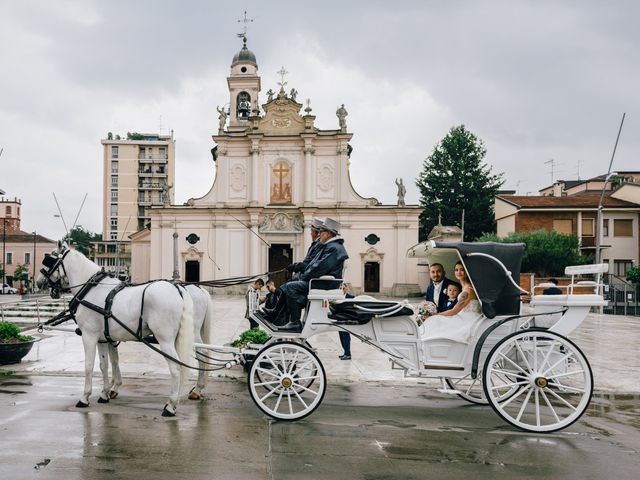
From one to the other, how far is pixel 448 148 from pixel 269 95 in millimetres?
19243

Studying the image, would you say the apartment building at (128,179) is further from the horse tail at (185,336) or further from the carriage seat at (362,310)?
the carriage seat at (362,310)

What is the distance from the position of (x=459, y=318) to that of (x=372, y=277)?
27.5 m

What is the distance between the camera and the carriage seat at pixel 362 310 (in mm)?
5594

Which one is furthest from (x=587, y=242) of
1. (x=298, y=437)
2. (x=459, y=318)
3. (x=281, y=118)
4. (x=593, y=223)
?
(x=298, y=437)

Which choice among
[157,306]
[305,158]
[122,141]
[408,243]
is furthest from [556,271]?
[122,141]

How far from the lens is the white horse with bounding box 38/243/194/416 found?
18.9 ft

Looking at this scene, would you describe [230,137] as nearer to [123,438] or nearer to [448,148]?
[448,148]

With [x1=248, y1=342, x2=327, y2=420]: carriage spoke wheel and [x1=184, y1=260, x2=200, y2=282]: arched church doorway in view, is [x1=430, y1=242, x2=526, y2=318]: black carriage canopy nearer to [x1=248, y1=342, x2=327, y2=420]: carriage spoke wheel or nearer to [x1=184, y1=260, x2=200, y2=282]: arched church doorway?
[x1=248, y1=342, x2=327, y2=420]: carriage spoke wheel

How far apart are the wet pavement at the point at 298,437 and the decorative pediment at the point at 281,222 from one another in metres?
25.5

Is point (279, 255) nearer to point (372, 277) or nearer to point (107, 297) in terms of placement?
point (372, 277)

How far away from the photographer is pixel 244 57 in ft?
132

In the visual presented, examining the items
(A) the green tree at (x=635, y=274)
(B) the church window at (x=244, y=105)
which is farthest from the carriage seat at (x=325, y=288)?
(B) the church window at (x=244, y=105)

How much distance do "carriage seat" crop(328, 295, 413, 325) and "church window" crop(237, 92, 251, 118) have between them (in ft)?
115

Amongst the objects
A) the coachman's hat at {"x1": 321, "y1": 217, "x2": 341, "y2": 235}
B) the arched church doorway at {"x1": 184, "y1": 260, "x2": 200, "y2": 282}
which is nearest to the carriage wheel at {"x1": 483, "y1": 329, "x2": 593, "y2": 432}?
the coachman's hat at {"x1": 321, "y1": 217, "x2": 341, "y2": 235}
